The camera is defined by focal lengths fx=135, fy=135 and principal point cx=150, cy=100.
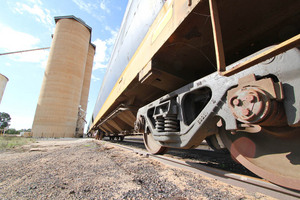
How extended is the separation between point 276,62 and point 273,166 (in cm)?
84

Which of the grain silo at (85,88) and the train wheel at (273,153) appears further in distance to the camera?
the grain silo at (85,88)

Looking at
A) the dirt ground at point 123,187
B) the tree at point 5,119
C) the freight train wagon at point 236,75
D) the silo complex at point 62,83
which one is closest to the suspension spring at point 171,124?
the freight train wagon at point 236,75

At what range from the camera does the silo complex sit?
72.0 ft

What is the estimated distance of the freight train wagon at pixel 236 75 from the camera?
885 mm

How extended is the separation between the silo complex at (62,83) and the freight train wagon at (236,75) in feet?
83.3

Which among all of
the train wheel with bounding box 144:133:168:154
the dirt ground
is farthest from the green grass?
the train wheel with bounding box 144:133:168:154

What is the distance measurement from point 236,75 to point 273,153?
734 millimetres

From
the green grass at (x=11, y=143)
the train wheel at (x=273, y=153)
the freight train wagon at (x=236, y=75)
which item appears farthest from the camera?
the green grass at (x=11, y=143)

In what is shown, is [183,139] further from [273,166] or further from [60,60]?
[60,60]

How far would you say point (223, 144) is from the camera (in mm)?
1492

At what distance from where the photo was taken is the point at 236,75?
1.12 meters

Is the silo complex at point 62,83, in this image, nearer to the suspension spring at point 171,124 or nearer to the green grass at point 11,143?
the green grass at point 11,143

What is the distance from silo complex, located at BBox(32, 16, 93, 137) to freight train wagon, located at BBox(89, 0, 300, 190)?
25398 mm

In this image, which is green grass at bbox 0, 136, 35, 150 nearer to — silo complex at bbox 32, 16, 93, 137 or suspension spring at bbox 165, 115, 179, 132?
suspension spring at bbox 165, 115, 179, 132
